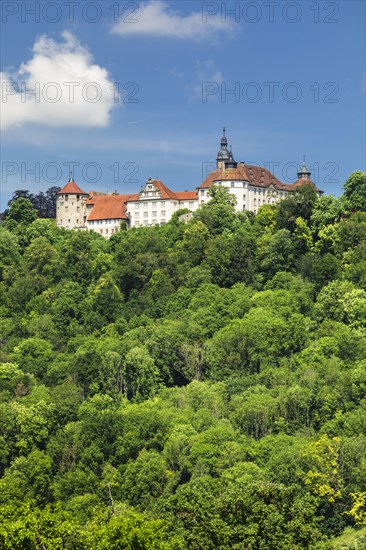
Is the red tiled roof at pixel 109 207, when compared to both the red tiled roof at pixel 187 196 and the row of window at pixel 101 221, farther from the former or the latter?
the red tiled roof at pixel 187 196

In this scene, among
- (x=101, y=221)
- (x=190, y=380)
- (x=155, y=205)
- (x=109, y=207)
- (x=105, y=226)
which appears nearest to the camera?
(x=190, y=380)

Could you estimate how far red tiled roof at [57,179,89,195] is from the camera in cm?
12538

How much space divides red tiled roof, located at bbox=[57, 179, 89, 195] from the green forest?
6460 millimetres

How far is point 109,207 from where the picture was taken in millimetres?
123188

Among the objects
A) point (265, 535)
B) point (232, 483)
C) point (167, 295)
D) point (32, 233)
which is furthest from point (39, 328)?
point (265, 535)

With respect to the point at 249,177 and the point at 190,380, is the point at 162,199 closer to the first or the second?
the point at 249,177

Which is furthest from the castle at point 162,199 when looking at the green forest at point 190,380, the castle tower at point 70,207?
the green forest at point 190,380

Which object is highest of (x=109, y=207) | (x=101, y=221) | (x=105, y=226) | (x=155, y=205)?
(x=109, y=207)

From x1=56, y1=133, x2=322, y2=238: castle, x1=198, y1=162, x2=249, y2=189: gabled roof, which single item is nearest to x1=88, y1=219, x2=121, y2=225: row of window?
x1=56, y1=133, x2=322, y2=238: castle

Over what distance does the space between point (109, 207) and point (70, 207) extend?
5.06 metres

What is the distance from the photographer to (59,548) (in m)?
45.1

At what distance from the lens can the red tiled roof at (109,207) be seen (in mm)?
121562

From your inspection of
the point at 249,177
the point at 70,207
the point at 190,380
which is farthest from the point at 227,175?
the point at 190,380

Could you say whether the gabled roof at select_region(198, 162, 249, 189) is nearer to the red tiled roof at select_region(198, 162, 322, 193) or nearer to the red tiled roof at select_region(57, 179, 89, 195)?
the red tiled roof at select_region(198, 162, 322, 193)
